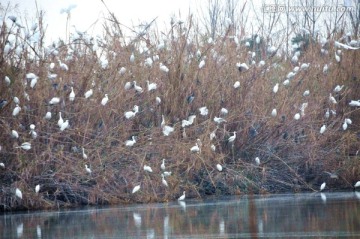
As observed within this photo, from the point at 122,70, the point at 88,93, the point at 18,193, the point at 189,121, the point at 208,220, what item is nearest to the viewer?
the point at 208,220

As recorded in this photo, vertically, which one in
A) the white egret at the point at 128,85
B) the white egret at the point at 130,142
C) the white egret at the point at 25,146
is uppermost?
the white egret at the point at 128,85

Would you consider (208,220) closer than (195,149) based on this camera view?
Yes

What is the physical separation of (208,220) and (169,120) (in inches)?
237

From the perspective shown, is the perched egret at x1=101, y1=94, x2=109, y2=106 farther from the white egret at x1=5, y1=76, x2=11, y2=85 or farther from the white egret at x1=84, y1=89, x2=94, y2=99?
the white egret at x1=5, y1=76, x2=11, y2=85

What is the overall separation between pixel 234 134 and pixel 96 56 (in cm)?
261

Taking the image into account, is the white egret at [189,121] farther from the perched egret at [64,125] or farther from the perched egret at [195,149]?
the perched egret at [64,125]

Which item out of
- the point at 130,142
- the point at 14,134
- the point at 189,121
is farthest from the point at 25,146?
the point at 189,121

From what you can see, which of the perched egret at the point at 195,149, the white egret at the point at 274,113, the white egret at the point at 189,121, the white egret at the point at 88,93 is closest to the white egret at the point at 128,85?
the white egret at the point at 88,93

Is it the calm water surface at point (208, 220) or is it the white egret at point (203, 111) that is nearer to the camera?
the calm water surface at point (208, 220)

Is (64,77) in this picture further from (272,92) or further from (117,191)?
(272,92)

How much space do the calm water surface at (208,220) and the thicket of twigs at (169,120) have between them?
113 cm

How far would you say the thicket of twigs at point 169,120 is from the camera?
15.3m

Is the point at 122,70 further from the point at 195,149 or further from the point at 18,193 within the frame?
the point at 18,193

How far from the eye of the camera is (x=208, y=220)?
11.2 metres
